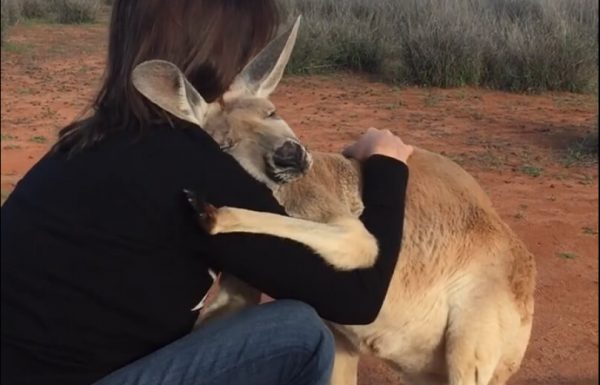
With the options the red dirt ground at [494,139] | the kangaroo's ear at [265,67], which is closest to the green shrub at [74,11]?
the red dirt ground at [494,139]

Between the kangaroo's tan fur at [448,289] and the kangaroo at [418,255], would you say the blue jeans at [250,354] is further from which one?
the kangaroo's tan fur at [448,289]

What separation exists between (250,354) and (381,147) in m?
0.80

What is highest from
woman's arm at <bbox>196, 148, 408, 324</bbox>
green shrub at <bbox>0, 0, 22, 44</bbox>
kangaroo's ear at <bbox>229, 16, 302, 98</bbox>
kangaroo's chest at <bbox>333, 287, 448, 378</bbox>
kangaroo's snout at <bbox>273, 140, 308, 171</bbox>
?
kangaroo's ear at <bbox>229, 16, 302, 98</bbox>

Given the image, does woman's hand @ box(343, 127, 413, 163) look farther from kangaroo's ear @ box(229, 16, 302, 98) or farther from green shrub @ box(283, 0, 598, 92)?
green shrub @ box(283, 0, 598, 92)

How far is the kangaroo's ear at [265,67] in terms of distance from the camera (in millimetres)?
2494

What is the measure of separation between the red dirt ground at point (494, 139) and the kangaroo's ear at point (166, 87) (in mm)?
2156

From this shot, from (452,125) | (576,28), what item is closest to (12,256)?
(452,125)

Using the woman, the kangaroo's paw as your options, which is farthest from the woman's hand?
the kangaroo's paw

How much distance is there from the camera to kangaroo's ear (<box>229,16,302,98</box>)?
2.49 meters

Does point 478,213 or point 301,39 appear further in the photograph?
point 301,39

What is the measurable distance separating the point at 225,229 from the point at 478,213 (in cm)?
123

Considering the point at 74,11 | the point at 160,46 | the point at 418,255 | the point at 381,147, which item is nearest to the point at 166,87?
the point at 160,46

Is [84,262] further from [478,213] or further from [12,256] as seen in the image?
[478,213]

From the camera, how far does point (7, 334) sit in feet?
6.86
